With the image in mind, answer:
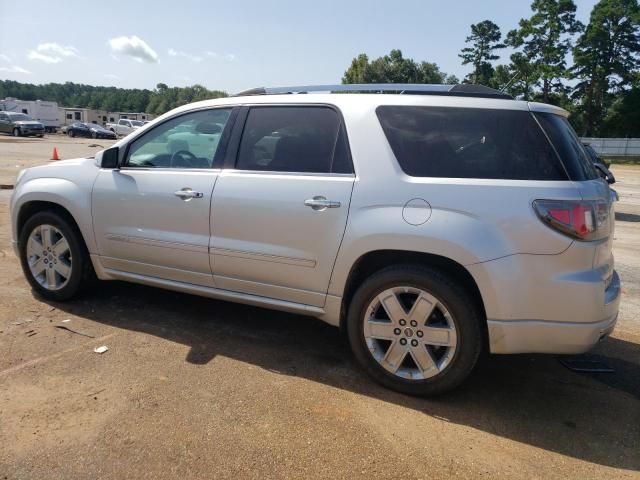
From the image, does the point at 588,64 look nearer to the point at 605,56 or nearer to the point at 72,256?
the point at 605,56

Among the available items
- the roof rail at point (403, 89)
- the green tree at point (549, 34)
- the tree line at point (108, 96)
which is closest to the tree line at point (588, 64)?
the green tree at point (549, 34)

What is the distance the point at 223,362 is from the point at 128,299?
1.61 m

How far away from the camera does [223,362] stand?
3.65 m

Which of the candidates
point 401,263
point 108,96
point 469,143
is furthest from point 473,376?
point 108,96

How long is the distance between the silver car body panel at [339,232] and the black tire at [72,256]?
0.13 m

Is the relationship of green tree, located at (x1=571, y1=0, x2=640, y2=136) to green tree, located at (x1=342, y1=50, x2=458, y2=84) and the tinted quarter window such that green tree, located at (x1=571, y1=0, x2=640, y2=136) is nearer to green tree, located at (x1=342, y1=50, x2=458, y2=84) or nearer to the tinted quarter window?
green tree, located at (x1=342, y1=50, x2=458, y2=84)

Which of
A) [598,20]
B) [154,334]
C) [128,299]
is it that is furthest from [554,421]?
[598,20]

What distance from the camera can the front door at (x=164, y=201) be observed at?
3869mm

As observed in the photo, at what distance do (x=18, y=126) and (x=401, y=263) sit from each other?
4380cm

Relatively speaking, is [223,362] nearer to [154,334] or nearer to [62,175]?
[154,334]

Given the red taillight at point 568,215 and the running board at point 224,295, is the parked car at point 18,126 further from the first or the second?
the red taillight at point 568,215

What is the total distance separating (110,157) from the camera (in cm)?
425

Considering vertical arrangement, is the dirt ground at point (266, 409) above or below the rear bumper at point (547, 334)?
below

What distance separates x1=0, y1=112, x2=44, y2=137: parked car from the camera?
130ft
